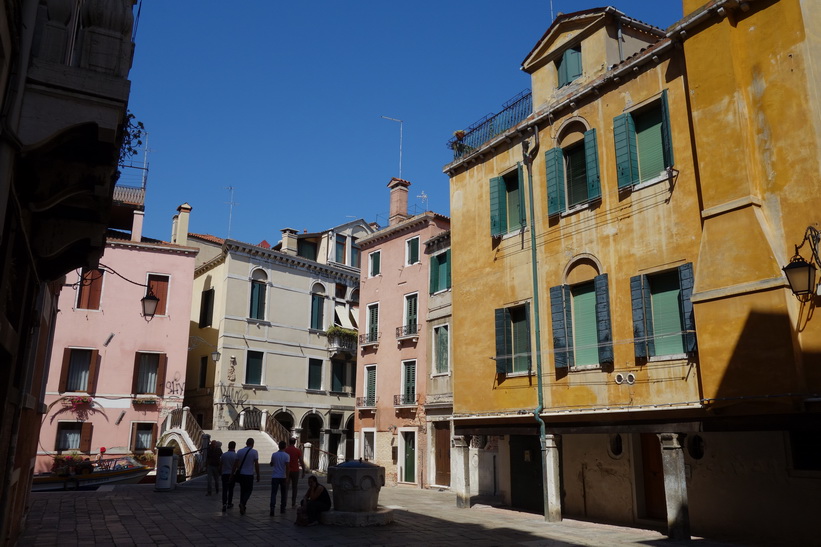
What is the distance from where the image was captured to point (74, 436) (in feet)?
93.6

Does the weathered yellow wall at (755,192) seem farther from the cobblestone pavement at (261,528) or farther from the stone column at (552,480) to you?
the stone column at (552,480)

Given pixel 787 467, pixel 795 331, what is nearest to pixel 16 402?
pixel 795 331

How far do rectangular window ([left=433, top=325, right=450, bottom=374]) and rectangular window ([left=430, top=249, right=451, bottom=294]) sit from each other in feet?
5.60

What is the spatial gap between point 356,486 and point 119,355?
20714mm

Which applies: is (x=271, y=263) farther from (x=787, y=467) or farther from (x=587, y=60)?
(x=787, y=467)

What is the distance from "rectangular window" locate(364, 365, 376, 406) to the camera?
3108 centimetres

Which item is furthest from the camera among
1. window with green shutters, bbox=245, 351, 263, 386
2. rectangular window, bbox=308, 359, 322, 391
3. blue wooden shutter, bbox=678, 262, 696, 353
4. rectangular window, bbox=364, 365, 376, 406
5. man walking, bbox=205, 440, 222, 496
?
rectangular window, bbox=308, 359, 322, 391

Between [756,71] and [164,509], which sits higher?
[756,71]

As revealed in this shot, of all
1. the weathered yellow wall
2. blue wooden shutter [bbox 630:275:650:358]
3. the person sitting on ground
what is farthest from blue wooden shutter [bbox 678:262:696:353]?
the person sitting on ground

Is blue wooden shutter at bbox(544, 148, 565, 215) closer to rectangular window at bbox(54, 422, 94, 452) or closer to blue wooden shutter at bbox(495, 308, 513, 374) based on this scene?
blue wooden shutter at bbox(495, 308, 513, 374)

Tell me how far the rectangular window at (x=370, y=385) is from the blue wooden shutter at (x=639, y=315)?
18.8 meters

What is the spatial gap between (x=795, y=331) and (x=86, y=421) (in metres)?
27.9

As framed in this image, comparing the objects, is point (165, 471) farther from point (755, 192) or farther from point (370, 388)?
point (755, 192)

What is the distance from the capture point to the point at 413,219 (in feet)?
97.3
